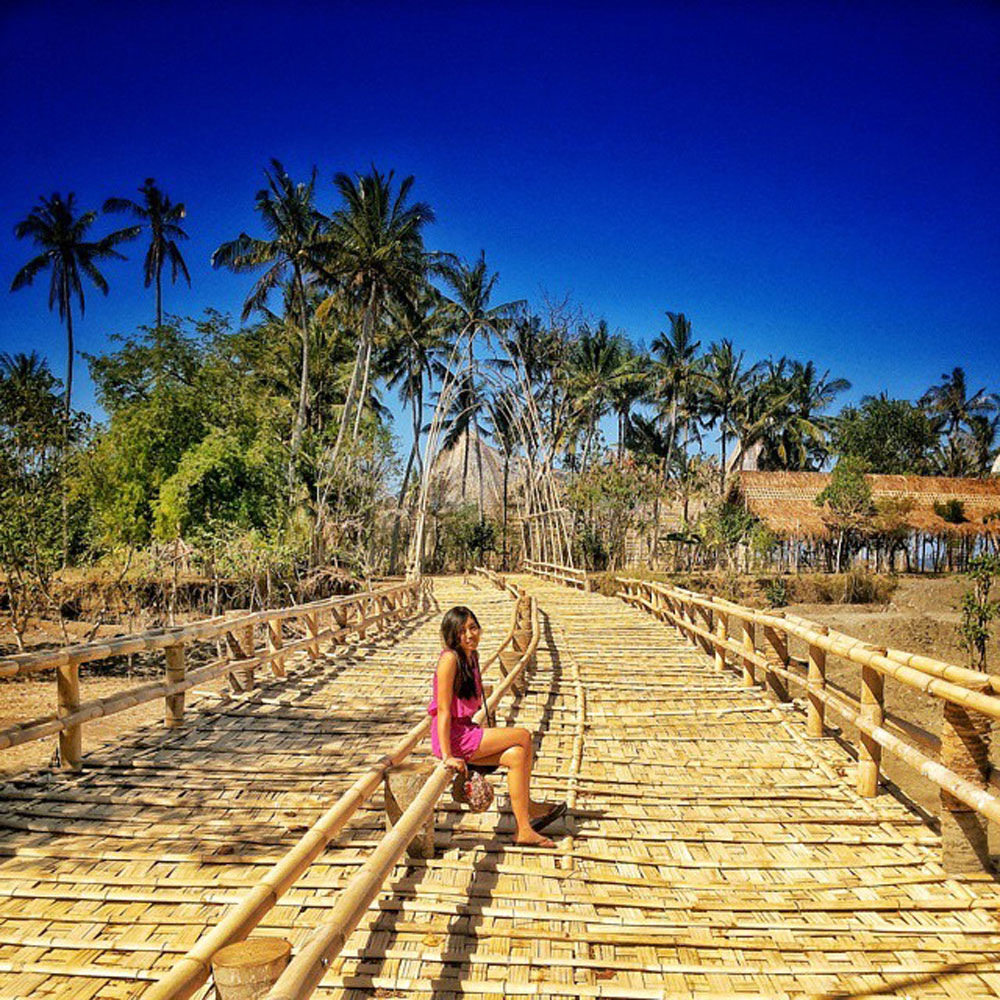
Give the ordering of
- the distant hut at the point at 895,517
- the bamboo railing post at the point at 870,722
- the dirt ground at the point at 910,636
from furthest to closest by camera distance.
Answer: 1. the distant hut at the point at 895,517
2. the dirt ground at the point at 910,636
3. the bamboo railing post at the point at 870,722

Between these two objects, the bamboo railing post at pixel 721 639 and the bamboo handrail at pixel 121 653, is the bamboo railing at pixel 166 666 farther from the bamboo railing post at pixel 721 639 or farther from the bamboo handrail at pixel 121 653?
the bamboo railing post at pixel 721 639

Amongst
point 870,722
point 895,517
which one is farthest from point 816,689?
point 895,517

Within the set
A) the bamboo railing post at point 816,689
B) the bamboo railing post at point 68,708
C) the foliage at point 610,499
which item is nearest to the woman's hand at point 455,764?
the bamboo railing post at point 68,708

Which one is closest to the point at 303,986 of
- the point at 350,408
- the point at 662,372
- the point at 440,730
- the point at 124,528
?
the point at 440,730

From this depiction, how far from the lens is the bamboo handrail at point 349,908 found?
1776mm

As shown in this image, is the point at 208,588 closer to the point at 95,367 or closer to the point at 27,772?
the point at 95,367

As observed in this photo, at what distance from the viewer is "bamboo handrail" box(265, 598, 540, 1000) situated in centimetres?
178

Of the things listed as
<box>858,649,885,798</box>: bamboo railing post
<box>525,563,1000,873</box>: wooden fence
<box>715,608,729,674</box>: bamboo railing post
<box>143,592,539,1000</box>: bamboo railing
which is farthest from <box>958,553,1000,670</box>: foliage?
<box>143,592,539,1000</box>: bamboo railing

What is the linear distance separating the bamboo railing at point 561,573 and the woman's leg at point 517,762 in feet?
47.3

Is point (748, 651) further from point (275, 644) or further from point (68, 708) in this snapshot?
point (68, 708)

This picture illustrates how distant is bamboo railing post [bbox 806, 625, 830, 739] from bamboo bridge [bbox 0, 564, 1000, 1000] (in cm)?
3

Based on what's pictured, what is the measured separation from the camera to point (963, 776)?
126 inches

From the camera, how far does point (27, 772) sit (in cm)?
450

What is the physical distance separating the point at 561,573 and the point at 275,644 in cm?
1402
